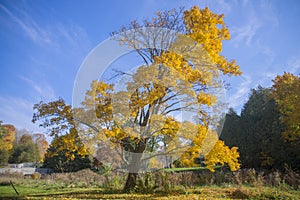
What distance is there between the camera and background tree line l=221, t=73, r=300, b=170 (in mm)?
12977

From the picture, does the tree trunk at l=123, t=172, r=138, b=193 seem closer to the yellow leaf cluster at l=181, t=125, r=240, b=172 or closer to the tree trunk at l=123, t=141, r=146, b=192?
the tree trunk at l=123, t=141, r=146, b=192

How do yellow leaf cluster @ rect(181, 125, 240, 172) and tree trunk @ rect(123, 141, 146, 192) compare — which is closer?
yellow leaf cluster @ rect(181, 125, 240, 172)

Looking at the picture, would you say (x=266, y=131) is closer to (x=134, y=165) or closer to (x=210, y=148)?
(x=210, y=148)

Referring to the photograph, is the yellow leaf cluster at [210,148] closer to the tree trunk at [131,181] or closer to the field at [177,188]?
the field at [177,188]

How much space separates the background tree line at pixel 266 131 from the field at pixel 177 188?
4.68 metres

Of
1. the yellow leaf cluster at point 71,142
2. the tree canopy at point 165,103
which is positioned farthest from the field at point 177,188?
the yellow leaf cluster at point 71,142

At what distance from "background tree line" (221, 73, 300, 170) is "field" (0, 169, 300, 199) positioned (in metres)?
4.68

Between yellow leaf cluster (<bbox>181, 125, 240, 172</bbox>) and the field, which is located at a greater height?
yellow leaf cluster (<bbox>181, 125, 240, 172</bbox>)

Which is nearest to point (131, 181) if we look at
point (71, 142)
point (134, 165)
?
point (134, 165)

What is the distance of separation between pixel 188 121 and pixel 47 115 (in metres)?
4.95

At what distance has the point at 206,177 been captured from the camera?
10.6m

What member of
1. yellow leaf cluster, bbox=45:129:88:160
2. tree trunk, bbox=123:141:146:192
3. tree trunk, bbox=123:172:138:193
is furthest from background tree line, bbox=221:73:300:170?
yellow leaf cluster, bbox=45:129:88:160

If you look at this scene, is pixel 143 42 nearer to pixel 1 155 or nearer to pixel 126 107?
pixel 126 107

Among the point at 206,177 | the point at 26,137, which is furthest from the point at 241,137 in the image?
the point at 26,137
